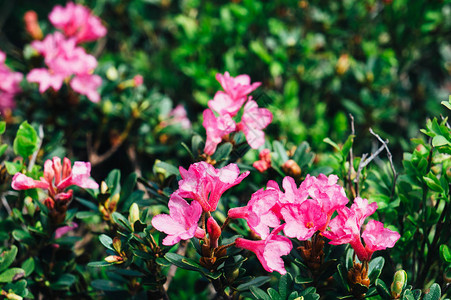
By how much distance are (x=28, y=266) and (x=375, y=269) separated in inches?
41.7

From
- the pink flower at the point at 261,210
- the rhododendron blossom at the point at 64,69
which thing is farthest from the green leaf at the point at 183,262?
the rhododendron blossom at the point at 64,69

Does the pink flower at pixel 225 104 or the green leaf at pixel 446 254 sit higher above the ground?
the pink flower at pixel 225 104

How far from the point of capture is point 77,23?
2.31 m

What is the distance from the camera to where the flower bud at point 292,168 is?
140 cm

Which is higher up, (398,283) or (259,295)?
(398,283)

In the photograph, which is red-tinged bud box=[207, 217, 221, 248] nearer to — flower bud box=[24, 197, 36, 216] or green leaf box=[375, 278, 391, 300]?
green leaf box=[375, 278, 391, 300]

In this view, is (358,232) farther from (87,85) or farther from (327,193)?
(87,85)

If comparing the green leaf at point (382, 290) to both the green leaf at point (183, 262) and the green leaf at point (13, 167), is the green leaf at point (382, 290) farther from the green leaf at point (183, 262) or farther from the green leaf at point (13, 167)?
the green leaf at point (13, 167)

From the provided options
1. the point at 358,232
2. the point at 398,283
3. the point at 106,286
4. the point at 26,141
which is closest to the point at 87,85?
the point at 26,141

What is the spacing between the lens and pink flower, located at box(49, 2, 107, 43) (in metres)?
2.29

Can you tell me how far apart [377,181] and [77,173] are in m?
0.99

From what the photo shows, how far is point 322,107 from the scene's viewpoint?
8.08ft

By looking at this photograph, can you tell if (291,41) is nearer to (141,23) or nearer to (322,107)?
(322,107)

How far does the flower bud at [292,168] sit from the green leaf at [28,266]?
873 millimetres
